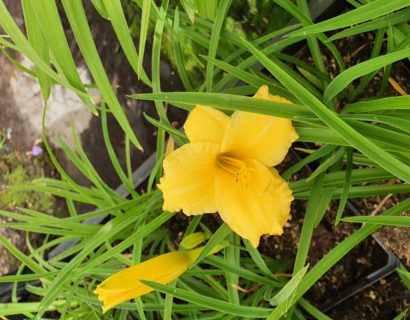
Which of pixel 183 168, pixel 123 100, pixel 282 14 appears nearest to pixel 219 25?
pixel 183 168

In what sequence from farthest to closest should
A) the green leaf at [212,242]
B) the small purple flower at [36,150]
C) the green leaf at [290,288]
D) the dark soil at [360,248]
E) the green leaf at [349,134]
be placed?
the small purple flower at [36,150] < the dark soil at [360,248] < the green leaf at [212,242] < the green leaf at [290,288] < the green leaf at [349,134]

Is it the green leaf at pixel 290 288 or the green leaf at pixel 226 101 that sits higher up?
the green leaf at pixel 226 101

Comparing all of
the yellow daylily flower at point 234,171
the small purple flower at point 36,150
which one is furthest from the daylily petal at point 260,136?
the small purple flower at point 36,150

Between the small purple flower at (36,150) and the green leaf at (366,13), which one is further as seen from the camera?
the small purple flower at (36,150)

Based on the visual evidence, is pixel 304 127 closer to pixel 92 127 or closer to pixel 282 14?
pixel 282 14

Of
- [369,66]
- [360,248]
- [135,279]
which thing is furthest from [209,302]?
[360,248]

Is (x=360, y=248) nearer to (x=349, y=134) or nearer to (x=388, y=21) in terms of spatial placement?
(x=388, y=21)

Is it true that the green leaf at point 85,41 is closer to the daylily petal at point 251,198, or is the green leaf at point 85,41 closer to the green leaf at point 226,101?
the green leaf at point 226,101
